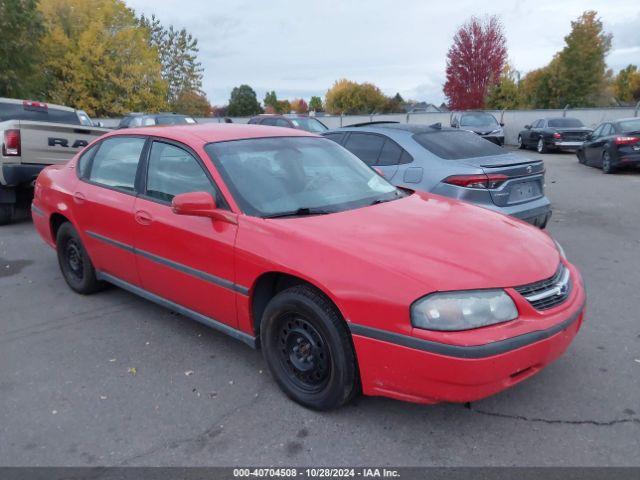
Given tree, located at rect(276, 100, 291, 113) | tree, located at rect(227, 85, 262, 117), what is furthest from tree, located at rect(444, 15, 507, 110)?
tree, located at rect(276, 100, 291, 113)

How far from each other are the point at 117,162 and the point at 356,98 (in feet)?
280

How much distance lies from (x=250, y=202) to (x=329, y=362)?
3.65ft

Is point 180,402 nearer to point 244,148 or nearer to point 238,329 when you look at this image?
point 238,329

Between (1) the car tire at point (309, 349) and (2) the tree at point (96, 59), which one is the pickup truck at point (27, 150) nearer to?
(1) the car tire at point (309, 349)

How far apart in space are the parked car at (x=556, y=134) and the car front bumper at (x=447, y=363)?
17.7 m

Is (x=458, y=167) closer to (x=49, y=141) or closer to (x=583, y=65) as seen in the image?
(x=49, y=141)

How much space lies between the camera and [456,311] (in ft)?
8.23

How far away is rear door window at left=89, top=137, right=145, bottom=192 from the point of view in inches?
162

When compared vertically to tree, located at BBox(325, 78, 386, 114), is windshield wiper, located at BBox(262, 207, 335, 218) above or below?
below

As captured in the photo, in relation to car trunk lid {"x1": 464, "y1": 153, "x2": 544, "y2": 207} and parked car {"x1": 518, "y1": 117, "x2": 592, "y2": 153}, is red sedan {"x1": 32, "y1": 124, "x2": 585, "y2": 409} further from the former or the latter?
parked car {"x1": 518, "y1": 117, "x2": 592, "y2": 153}

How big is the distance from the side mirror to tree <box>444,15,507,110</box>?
43.2 m

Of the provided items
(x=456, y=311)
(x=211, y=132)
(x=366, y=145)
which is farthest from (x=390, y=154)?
(x=456, y=311)

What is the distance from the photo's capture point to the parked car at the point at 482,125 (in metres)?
20.0

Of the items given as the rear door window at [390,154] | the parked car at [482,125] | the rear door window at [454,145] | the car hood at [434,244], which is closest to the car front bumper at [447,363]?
the car hood at [434,244]
